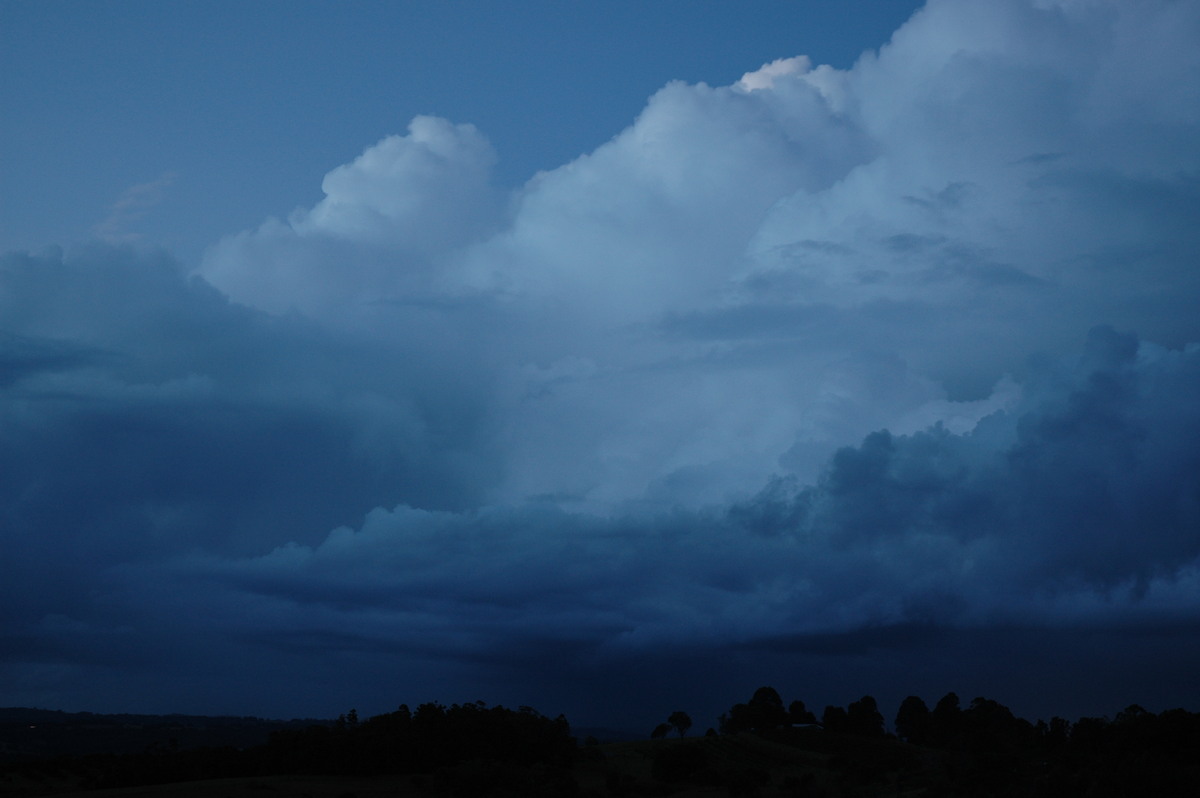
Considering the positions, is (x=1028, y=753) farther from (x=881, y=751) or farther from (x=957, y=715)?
(x=957, y=715)

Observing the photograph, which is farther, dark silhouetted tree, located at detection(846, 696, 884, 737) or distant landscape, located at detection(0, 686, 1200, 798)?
dark silhouetted tree, located at detection(846, 696, 884, 737)

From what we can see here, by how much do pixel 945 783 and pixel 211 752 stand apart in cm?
6320

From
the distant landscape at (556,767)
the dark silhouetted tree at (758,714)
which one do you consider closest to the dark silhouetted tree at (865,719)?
the dark silhouetted tree at (758,714)

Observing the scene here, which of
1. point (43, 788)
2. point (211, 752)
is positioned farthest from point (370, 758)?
point (43, 788)

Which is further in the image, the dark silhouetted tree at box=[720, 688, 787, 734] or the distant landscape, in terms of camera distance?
the dark silhouetted tree at box=[720, 688, 787, 734]

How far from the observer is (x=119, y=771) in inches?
3617

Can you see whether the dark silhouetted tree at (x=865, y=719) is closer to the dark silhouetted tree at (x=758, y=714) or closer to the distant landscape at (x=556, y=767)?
the dark silhouetted tree at (x=758, y=714)

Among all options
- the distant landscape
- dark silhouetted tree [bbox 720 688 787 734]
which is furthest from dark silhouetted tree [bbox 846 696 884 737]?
the distant landscape

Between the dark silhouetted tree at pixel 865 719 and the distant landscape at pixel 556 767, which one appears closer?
the distant landscape at pixel 556 767

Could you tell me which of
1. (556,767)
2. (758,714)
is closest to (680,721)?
(758,714)

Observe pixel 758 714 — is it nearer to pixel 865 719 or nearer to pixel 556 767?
pixel 865 719

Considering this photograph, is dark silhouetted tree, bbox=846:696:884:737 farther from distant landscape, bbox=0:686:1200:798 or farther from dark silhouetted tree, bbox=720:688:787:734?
distant landscape, bbox=0:686:1200:798

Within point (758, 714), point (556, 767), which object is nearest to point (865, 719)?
point (758, 714)

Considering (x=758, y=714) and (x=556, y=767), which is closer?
(x=556, y=767)
